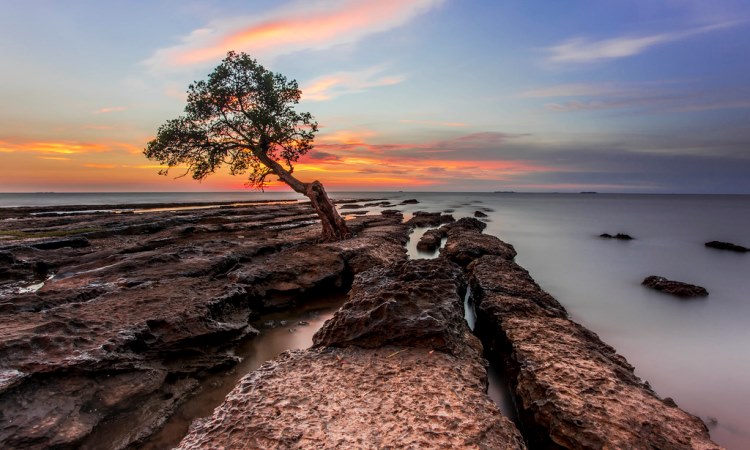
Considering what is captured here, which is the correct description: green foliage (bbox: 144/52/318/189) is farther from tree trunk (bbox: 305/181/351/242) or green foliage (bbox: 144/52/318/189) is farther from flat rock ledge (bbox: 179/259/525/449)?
flat rock ledge (bbox: 179/259/525/449)

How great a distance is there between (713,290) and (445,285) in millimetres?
14211

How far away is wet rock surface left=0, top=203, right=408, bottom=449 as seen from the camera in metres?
4.46

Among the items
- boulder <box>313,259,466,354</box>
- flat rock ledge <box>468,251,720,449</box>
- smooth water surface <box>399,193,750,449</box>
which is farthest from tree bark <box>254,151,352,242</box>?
flat rock ledge <box>468,251,720,449</box>

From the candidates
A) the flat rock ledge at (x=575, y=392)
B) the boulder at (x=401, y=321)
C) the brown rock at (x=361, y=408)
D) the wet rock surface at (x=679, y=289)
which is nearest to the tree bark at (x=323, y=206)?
the boulder at (x=401, y=321)

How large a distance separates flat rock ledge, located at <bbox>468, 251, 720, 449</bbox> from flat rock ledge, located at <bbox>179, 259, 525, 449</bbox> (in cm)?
70

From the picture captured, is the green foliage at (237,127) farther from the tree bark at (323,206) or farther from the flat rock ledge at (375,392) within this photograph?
the flat rock ledge at (375,392)

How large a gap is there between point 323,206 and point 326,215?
54 centimetres

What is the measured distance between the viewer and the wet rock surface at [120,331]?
14.6 ft

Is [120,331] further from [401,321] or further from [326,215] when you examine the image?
[326,215]

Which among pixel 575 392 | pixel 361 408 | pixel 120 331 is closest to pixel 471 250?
pixel 575 392

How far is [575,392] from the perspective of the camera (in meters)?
4.44

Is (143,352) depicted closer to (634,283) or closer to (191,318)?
(191,318)

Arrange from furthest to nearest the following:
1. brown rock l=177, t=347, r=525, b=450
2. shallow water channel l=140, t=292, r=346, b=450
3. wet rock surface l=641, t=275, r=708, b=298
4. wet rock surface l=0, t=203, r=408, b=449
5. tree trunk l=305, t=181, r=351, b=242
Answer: tree trunk l=305, t=181, r=351, b=242, wet rock surface l=641, t=275, r=708, b=298, shallow water channel l=140, t=292, r=346, b=450, wet rock surface l=0, t=203, r=408, b=449, brown rock l=177, t=347, r=525, b=450

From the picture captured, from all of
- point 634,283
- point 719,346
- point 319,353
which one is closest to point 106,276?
point 319,353
